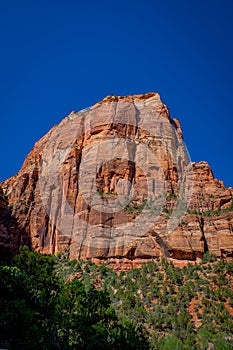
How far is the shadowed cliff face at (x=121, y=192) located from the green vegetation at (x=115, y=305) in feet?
10.2

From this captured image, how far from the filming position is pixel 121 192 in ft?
202

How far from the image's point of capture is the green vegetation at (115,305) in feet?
80.8

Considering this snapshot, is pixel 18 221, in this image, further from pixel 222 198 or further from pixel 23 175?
pixel 222 198

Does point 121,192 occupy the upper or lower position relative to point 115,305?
upper

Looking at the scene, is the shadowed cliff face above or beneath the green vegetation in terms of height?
above

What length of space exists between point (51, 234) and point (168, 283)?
77.8 feet

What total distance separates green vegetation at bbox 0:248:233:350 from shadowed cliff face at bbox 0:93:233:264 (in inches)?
122

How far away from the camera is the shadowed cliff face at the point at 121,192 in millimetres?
54469

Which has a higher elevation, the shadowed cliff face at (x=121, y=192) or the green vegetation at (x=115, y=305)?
the shadowed cliff face at (x=121, y=192)

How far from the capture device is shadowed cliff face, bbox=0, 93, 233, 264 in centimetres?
5447

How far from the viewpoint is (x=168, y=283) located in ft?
155

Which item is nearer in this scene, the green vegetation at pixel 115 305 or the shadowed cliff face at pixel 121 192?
the green vegetation at pixel 115 305

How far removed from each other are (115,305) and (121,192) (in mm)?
22340

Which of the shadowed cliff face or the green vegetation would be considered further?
the shadowed cliff face
